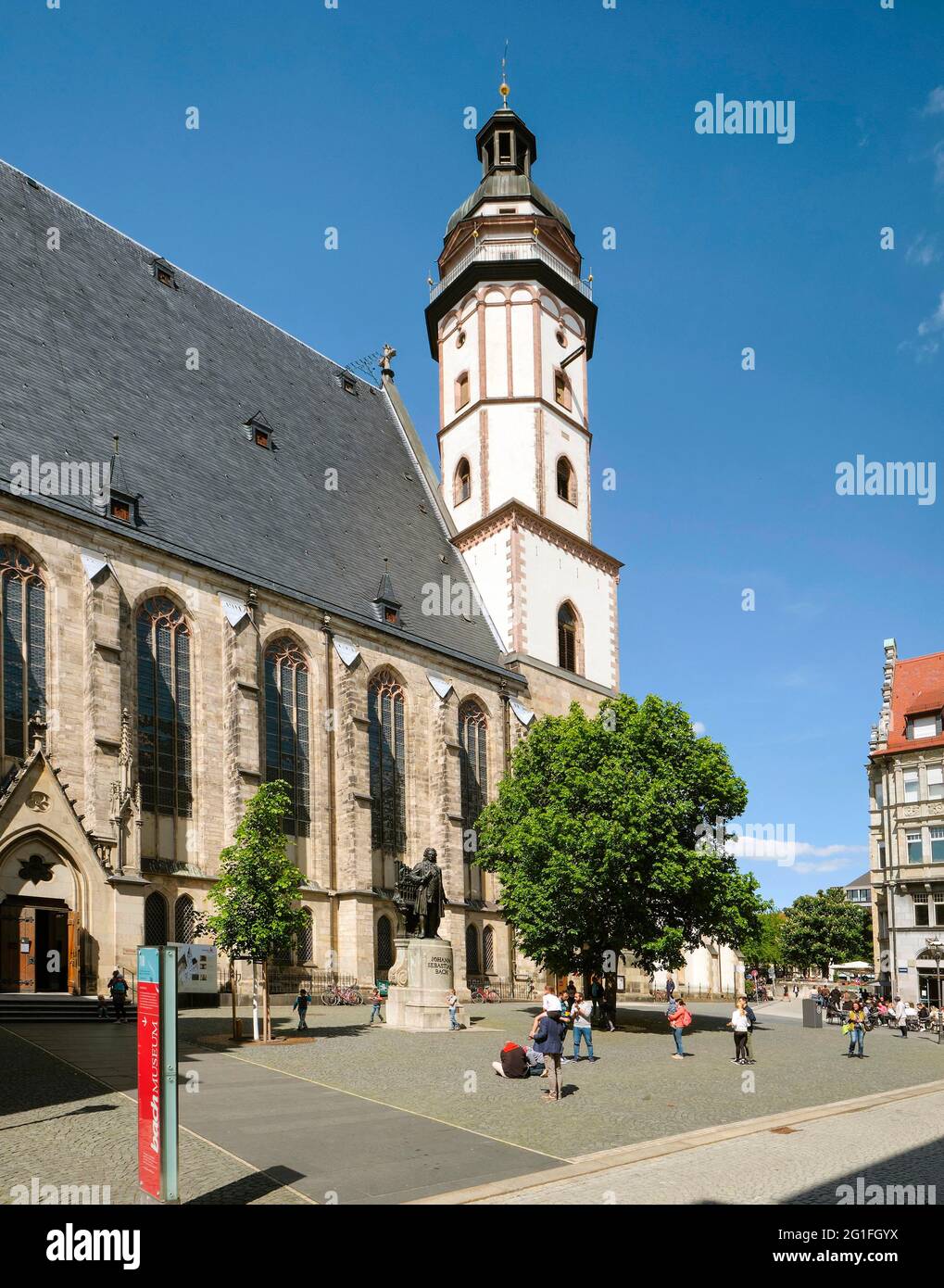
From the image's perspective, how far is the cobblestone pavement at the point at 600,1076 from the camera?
13.8 m

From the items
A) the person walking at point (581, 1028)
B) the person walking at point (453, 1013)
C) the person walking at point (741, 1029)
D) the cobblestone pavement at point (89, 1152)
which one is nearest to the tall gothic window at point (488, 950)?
the person walking at point (453, 1013)

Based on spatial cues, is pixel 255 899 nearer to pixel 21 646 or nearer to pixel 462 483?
pixel 21 646

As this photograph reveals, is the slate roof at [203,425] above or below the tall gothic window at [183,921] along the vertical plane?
above

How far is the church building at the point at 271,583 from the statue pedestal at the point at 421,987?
7711 millimetres

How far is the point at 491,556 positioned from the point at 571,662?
655cm

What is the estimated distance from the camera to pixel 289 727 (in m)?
38.1

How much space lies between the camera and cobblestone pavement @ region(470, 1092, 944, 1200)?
962 centimetres

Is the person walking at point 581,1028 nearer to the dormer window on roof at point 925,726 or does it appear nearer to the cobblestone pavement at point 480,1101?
the cobblestone pavement at point 480,1101

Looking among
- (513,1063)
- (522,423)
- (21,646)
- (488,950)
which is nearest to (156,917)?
(21,646)

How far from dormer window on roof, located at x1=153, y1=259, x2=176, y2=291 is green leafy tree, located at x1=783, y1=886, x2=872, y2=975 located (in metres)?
68.8

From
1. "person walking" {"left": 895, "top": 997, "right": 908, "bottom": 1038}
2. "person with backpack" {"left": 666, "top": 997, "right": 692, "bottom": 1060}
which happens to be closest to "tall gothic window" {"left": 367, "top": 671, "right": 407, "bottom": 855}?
"person walking" {"left": 895, "top": 997, "right": 908, "bottom": 1038}

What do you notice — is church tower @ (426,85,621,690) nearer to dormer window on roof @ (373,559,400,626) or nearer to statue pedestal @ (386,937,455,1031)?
dormer window on roof @ (373,559,400,626)

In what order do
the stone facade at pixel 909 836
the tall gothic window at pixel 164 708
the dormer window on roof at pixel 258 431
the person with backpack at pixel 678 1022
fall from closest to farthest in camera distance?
the person with backpack at pixel 678 1022
the tall gothic window at pixel 164 708
the dormer window on roof at pixel 258 431
the stone facade at pixel 909 836

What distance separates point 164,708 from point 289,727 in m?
5.21
